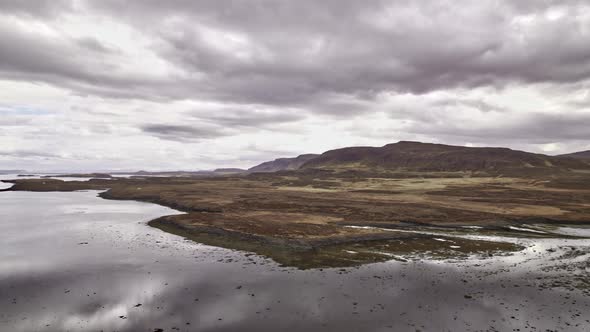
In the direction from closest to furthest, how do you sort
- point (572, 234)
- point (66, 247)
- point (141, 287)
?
point (141, 287)
point (66, 247)
point (572, 234)

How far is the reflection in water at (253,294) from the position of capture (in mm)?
20578

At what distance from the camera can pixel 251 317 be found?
21.3 m

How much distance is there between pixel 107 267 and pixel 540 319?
3407 cm

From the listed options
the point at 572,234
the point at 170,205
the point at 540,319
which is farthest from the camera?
the point at 170,205

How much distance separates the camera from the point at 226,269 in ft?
102

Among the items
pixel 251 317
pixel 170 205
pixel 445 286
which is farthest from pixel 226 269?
pixel 170 205

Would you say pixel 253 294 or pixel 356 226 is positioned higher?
pixel 356 226

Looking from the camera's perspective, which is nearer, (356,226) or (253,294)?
(253,294)

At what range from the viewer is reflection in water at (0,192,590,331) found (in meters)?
20.6

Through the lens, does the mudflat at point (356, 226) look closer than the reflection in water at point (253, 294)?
No

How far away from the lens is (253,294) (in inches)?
989

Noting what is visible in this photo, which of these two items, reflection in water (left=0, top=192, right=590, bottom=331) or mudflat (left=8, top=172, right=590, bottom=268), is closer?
reflection in water (left=0, top=192, right=590, bottom=331)

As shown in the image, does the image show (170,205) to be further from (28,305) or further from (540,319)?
(540,319)

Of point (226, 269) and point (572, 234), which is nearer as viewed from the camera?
point (226, 269)
